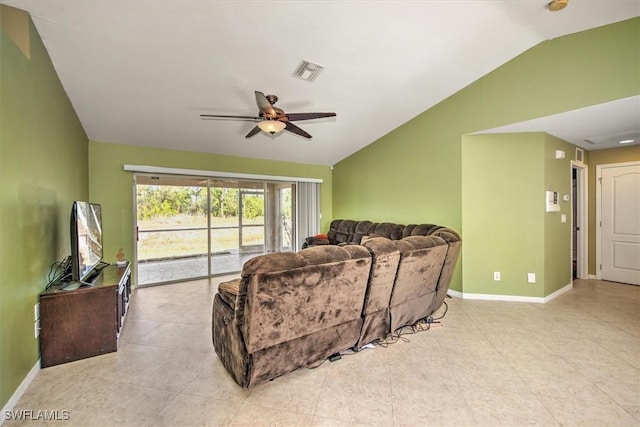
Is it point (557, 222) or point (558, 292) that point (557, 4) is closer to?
point (557, 222)

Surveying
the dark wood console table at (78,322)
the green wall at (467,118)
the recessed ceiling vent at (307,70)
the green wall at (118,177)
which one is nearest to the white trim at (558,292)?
the green wall at (467,118)

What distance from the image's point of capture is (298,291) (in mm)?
1914

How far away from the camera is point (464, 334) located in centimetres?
290

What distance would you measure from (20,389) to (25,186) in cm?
148

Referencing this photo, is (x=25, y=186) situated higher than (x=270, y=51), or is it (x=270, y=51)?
(x=270, y=51)

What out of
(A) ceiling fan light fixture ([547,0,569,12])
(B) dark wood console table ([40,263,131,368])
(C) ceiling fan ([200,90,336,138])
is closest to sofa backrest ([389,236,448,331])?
(C) ceiling fan ([200,90,336,138])

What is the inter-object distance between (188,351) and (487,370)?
Answer: 268cm

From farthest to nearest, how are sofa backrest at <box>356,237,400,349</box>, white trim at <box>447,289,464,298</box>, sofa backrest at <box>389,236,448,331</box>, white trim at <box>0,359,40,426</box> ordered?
white trim at <box>447,289,464,298</box>
sofa backrest at <box>389,236,448,331</box>
sofa backrest at <box>356,237,400,349</box>
white trim at <box>0,359,40,426</box>

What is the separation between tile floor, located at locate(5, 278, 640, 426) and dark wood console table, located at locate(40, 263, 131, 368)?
0.36ft

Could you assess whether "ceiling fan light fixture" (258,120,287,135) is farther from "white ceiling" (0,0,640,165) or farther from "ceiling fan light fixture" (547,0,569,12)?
"ceiling fan light fixture" (547,0,569,12)

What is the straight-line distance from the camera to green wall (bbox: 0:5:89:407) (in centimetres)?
181

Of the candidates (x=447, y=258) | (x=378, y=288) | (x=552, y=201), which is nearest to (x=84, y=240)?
(x=378, y=288)

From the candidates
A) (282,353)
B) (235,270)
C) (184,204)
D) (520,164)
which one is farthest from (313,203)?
(282,353)

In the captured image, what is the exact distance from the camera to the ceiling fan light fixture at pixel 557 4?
8.06ft
